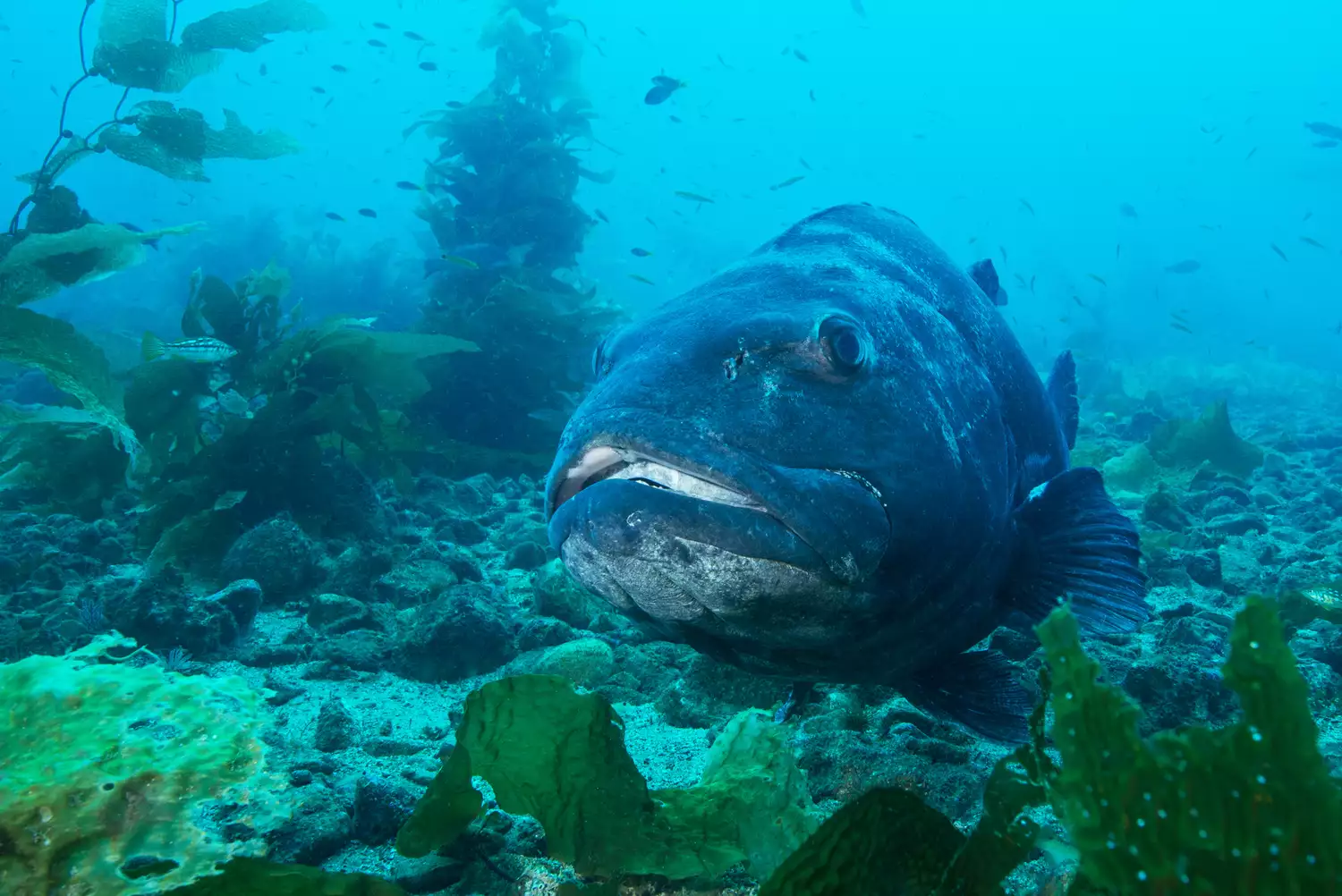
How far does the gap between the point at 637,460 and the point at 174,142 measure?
879 centimetres

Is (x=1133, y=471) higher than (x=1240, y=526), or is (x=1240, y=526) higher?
(x=1240, y=526)

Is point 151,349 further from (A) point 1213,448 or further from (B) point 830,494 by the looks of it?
(A) point 1213,448

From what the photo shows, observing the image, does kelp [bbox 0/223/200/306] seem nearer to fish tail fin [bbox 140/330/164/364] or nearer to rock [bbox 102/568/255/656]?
fish tail fin [bbox 140/330/164/364]

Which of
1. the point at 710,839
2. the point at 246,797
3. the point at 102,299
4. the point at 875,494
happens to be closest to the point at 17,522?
the point at 246,797

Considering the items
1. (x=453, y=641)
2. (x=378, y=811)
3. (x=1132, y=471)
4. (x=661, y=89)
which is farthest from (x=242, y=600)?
(x=661, y=89)

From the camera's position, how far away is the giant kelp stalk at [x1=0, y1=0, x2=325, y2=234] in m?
7.73

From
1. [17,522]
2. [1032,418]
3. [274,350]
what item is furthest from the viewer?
[274,350]

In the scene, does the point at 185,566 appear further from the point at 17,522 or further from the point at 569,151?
the point at 569,151

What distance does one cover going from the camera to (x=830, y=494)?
2031mm

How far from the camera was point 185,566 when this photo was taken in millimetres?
5691

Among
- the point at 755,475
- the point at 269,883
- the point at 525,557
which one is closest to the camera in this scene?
the point at 269,883

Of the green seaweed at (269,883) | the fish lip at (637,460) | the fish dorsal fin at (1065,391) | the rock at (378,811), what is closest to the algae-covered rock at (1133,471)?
the fish dorsal fin at (1065,391)

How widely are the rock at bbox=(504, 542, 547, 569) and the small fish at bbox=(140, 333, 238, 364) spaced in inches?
135

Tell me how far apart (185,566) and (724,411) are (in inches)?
219
